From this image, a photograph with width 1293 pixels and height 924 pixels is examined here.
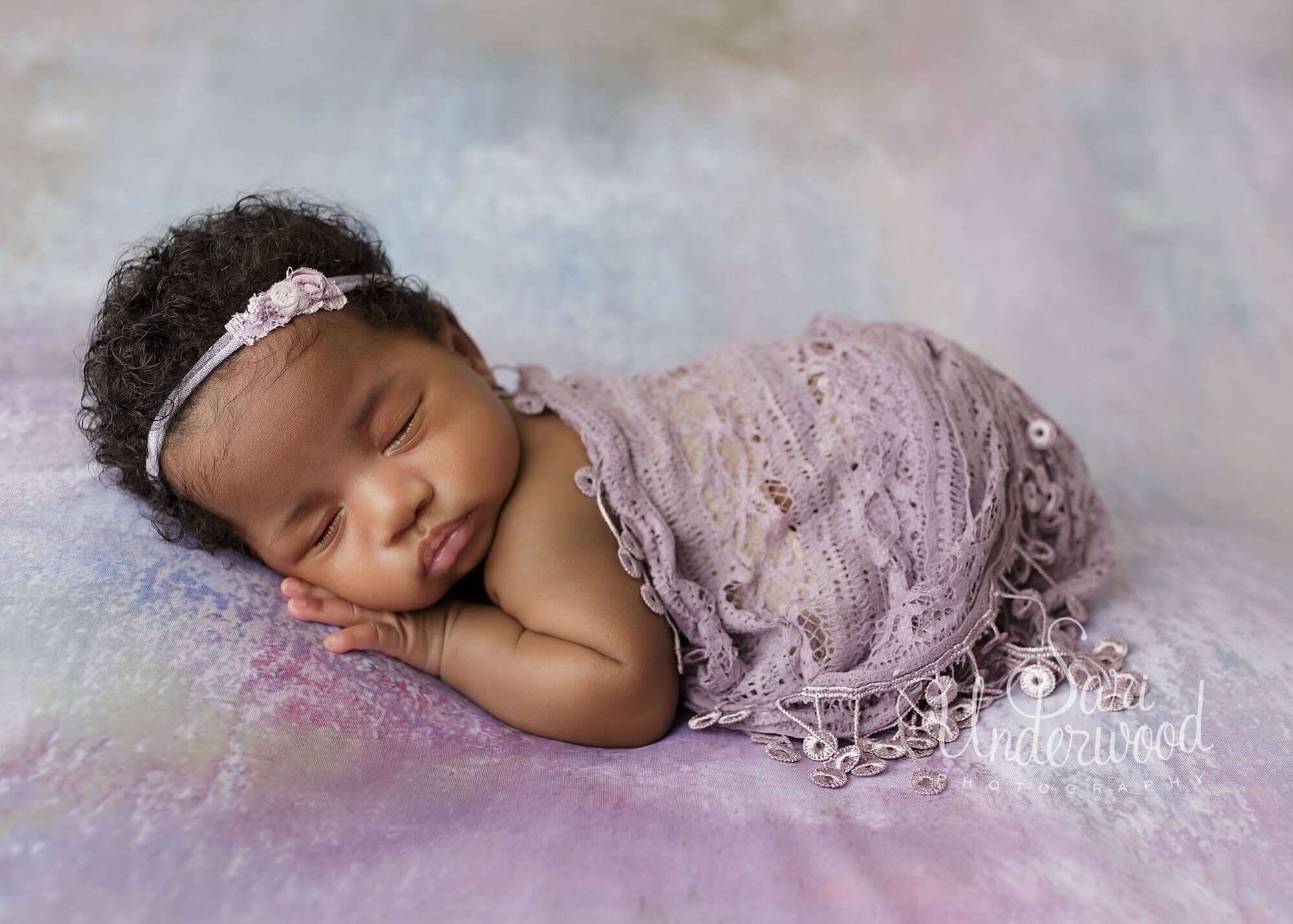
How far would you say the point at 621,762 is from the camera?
1.44 meters

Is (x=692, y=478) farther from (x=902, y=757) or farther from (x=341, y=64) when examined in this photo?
(x=341, y=64)

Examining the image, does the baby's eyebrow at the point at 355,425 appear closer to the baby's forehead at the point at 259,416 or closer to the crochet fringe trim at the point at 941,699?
the baby's forehead at the point at 259,416

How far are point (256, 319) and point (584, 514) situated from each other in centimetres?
51

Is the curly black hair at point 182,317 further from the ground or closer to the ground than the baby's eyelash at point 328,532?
further from the ground

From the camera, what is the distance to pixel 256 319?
1457 mm

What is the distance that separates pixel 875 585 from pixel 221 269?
988 mm

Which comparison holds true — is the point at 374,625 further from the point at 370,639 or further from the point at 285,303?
the point at 285,303

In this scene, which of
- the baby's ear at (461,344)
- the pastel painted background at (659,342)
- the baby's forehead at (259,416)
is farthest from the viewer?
the baby's ear at (461,344)

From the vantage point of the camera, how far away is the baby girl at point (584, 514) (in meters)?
1.46

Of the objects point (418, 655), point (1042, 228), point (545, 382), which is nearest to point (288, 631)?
point (418, 655)

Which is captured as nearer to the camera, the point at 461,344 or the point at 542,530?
the point at 542,530

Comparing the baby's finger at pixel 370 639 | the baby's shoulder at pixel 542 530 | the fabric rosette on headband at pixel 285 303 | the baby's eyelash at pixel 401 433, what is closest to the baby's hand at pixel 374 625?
the baby's finger at pixel 370 639

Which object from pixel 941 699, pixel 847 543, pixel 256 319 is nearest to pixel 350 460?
pixel 256 319

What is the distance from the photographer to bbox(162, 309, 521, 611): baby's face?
1433 mm
